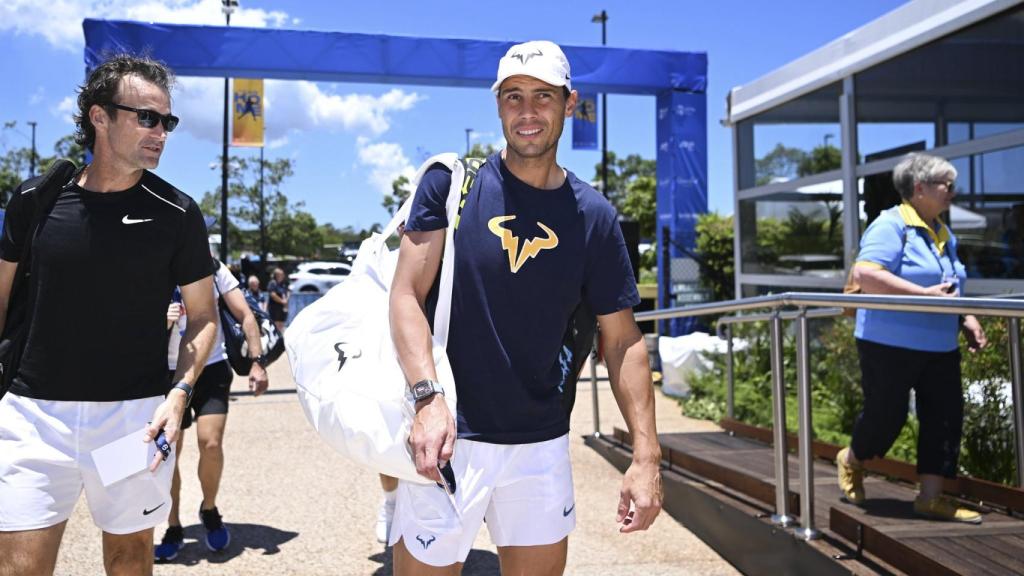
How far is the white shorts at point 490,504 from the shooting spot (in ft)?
7.72

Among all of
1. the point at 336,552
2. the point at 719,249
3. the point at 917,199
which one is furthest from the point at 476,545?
the point at 719,249

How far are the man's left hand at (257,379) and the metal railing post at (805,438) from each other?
2.86 metres

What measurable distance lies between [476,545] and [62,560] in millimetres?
2173

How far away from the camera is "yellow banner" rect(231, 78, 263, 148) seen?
16.2m

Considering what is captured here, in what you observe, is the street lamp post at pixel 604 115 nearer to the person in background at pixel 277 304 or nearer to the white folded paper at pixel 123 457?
the person in background at pixel 277 304

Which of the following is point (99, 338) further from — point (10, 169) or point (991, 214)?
point (10, 169)

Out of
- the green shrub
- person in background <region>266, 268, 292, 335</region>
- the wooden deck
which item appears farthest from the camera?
person in background <region>266, 268, 292, 335</region>

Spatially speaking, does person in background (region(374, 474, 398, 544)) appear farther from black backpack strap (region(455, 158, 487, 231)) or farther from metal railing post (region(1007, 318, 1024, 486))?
metal railing post (region(1007, 318, 1024, 486))

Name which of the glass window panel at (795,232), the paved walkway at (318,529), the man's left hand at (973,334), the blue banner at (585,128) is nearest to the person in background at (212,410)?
the paved walkway at (318,529)

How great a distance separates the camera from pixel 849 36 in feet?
32.5

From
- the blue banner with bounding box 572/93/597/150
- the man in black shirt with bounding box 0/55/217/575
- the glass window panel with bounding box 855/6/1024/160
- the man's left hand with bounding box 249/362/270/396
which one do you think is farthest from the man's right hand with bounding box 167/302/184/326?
the blue banner with bounding box 572/93/597/150

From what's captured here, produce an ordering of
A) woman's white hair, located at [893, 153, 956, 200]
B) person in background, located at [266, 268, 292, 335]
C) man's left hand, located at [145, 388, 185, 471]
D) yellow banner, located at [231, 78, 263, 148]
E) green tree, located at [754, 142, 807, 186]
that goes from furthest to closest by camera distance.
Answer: person in background, located at [266, 268, 292, 335] < yellow banner, located at [231, 78, 263, 148] < green tree, located at [754, 142, 807, 186] < woman's white hair, located at [893, 153, 956, 200] < man's left hand, located at [145, 388, 185, 471]

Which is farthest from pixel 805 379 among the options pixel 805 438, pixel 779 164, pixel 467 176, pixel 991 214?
pixel 779 164

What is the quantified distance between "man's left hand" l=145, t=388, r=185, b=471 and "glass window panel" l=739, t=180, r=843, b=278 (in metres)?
9.14
